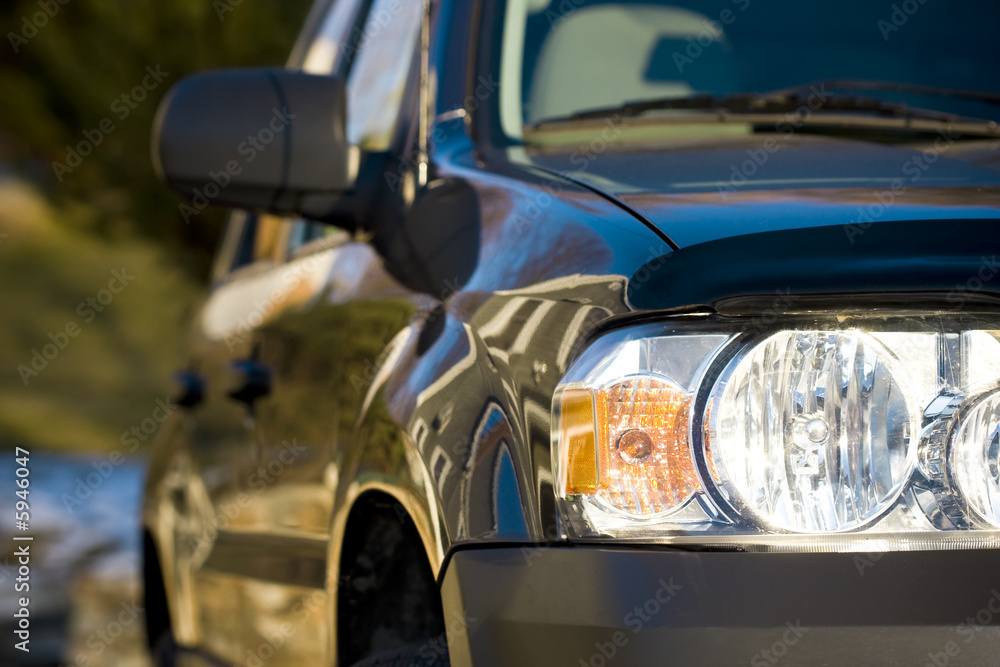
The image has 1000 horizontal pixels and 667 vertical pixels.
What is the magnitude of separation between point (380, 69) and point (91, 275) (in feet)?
42.0

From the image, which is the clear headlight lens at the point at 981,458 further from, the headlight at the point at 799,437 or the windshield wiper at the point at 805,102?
the windshield wiper at the point at 805,102

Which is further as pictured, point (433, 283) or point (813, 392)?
point (433, 283)

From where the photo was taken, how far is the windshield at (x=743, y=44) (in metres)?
2.17

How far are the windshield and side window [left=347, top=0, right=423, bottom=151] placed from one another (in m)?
0.26

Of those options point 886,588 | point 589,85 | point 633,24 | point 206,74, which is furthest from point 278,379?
point 886,588

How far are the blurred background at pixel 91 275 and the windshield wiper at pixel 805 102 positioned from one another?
1.78 m

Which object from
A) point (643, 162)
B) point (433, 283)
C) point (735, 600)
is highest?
point (643, 162)

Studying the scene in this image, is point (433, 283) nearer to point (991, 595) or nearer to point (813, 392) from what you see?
point (813, 392)

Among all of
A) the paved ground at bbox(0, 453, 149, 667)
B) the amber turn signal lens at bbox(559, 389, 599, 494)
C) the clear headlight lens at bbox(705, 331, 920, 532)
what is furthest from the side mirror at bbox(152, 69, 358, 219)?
the paved ground at bbox(0, 453, 149, 667)

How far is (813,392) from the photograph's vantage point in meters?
1.27

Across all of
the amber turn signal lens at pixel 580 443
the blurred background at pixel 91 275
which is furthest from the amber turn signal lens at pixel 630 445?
the blurred background at pixel 91 275

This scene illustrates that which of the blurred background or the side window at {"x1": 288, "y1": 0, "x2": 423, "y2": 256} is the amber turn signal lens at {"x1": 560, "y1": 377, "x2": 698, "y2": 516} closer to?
the side window at {"x1": 288, "y1": 0, "x2": 423, "y2": 256}

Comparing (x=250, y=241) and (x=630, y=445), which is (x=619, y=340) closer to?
(x=630, y=445)

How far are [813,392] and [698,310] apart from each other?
0.15 m
